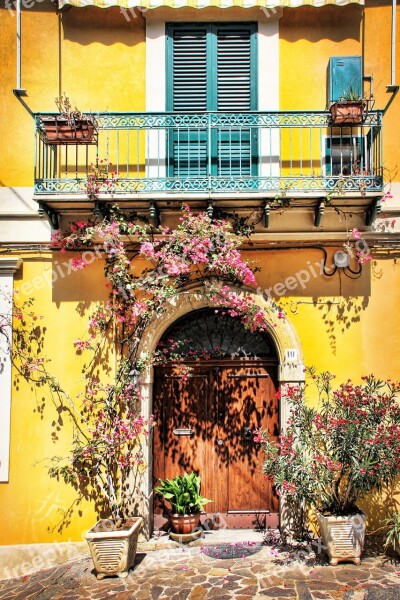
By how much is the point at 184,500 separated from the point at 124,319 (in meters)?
2.52

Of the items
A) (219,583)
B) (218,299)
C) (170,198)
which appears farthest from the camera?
(218,299)

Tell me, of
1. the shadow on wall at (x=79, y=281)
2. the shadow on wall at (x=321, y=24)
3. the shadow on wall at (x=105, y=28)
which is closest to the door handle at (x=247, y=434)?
the shadow on wall at (x=79, y=281)

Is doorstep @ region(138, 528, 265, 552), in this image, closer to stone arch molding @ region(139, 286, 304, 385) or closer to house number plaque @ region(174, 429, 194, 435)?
house number plaque @ region(174, 429, 194, 435)

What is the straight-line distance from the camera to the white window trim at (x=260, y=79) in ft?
24.8

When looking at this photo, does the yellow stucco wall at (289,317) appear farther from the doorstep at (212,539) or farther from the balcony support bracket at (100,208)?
the doorstep at (212,539)

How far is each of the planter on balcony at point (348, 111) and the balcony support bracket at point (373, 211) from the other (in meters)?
1.08

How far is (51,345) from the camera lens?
24.6 feet

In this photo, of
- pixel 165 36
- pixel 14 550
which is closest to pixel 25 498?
pixel 14 550

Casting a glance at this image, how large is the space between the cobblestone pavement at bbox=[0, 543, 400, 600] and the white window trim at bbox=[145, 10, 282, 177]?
5.02 meters

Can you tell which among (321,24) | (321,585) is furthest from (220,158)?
(321,585)

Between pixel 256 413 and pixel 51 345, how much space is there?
3.02 meters

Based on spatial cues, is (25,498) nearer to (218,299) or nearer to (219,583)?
(219,583)

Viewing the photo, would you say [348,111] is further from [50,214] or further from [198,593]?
[198,593]

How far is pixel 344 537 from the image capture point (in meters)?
6.54
